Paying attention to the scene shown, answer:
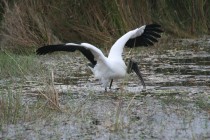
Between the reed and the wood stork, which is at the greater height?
the wood stork

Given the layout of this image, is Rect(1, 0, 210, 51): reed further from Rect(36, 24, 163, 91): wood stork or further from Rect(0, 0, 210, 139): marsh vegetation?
Rect(36, 24, 163, 91): wood stork

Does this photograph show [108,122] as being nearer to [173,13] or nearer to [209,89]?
[209,89]

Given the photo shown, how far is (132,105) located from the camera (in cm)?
735

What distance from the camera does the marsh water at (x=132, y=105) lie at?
235 inches

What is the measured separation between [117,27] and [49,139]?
776 centimetres

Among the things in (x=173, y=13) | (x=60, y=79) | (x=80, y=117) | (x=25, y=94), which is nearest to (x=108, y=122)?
(x=80, y=117)

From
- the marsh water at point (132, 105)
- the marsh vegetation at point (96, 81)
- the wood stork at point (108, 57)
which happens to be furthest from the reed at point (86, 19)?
the wood stork at point (108, 57)

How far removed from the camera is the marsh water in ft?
19.6

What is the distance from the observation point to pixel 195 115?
661cm

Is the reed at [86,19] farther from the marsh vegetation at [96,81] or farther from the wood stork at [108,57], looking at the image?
the wood stork at [108,57]

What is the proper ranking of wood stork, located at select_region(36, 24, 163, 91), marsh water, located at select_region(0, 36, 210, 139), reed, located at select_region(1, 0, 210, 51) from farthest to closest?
reed, located at select_region(1, 0, 210, 51) < wood stork, located at select_region(36, 24, 163, 91) < marsh water, located at select_region(0, 36, 210, 139)

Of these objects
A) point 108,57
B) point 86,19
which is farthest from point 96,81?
point 86,19

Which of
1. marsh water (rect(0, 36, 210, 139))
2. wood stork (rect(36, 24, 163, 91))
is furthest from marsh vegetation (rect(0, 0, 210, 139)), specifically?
wood stork (rect(36, 24, 163, 91))

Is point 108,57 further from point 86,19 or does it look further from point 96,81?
point 86,19
